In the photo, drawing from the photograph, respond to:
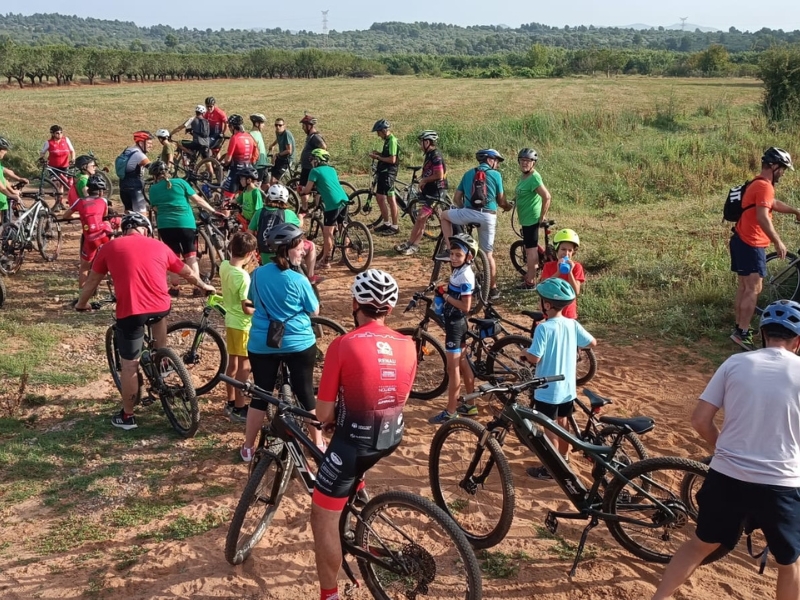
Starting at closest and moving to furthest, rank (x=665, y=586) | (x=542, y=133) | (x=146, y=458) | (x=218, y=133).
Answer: (x=665, y=586) < (x=146, y=458) < (x=218, y=133) < (x=542, y=133)

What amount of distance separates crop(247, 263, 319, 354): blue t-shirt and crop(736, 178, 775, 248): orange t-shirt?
5329 millimetres

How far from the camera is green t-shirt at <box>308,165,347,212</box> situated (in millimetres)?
9836

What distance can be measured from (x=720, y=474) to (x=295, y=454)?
248cm

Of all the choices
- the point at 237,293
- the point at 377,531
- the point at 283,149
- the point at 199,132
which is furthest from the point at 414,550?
the point at 199,132

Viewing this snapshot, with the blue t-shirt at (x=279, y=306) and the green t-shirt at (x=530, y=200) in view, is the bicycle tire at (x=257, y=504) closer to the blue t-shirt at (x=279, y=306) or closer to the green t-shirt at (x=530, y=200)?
the blue t-shirt at (x=279, y=306)

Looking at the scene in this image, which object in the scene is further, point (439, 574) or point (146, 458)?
point (146, 458)

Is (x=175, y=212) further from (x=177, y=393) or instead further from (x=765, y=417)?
(x=765, y=417)

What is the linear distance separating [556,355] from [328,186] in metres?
5.80

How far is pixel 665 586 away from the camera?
148 inches

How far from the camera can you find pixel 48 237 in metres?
11.8

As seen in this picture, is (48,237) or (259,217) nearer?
(259,217)

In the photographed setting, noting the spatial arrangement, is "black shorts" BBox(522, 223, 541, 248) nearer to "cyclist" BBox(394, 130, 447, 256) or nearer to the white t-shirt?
"cyclist" BBox(394, 130, 447, 256)

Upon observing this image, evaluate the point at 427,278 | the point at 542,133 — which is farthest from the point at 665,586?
the point at 542,133

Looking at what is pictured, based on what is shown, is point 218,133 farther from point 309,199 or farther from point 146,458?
point 146,458
